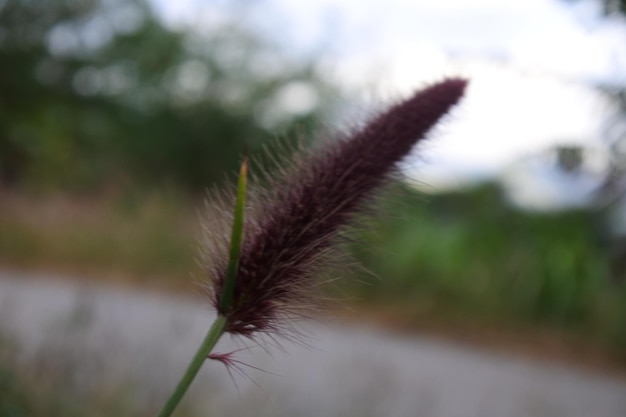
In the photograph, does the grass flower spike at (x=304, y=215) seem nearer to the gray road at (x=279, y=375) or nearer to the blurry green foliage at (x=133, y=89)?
the gray road at (x=279, y=375)

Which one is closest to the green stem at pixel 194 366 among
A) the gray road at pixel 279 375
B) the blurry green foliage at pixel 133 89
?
the gray road at pixel 279 375

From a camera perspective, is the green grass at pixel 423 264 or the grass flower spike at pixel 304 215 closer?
the grass flower spike at pixel 304 215

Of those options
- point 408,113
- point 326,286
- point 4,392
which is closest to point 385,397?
point 4,392

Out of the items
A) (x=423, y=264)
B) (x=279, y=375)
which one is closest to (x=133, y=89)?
(x=423, y=264)

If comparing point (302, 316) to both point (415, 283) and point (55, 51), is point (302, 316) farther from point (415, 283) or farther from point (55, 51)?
point (55, 51)

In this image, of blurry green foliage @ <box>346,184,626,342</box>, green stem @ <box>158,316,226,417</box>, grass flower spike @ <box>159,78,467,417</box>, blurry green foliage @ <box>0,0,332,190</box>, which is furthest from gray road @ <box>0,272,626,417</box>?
blurry green foliage @ <box>0,0,332,190</box>
